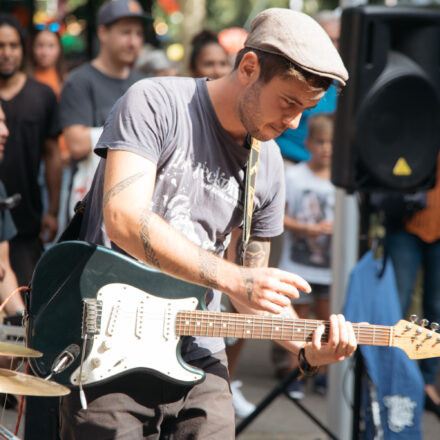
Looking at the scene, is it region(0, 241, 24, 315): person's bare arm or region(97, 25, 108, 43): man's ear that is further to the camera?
region(97, 25, 108, 43): man's ear

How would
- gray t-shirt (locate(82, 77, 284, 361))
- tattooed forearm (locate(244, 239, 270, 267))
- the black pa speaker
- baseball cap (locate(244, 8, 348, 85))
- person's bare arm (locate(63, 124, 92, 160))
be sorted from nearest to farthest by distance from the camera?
baseball cap (locate(244, 8, 348, 85)), gray t-shirt (locate(82, 77, 284, 361)), tattooed forearm (locate(244, 239, 270, 267)), the black pa speaker, person's bare arm (locate(63, 124, 92, 160))

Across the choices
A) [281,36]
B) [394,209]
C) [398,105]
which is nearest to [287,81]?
[281,36]

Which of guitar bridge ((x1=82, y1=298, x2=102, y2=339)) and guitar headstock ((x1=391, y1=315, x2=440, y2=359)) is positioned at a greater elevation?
guitar bridge ((x1=82, y1=298, x2=102, y2=339))

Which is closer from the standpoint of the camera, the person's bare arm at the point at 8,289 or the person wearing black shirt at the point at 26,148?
the person's bare arm at the point at 8,289

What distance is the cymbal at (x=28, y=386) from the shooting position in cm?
209

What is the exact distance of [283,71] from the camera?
89.0 inches

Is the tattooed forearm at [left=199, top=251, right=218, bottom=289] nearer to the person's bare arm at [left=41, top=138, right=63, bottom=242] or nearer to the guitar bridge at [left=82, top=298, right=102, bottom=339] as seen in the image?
the guitar bridge at [left=82, top=298, right=102, bottom=339]

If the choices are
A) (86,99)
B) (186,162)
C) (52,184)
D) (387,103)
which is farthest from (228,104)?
(52,184)

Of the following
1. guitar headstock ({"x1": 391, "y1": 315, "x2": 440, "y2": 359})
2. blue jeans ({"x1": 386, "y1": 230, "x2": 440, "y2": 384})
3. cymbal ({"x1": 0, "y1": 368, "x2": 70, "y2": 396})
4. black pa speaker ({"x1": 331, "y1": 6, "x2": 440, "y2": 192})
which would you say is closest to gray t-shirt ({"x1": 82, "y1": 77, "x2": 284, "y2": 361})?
cymbal ({"x1": 0, "y1": 368, "x2": 70, "y2": 396})

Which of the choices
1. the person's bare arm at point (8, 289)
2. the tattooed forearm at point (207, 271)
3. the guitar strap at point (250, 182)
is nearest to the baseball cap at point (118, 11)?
the person's bare arm at point (8, 289)

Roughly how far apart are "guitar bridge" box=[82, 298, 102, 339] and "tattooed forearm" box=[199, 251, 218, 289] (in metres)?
0.42

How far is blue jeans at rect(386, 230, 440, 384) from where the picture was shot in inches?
192

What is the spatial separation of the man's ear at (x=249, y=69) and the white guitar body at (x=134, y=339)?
71 cm

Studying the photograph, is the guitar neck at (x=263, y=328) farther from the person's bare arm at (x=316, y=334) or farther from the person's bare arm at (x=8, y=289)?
the person's bare arm at (x=8, y=289)
